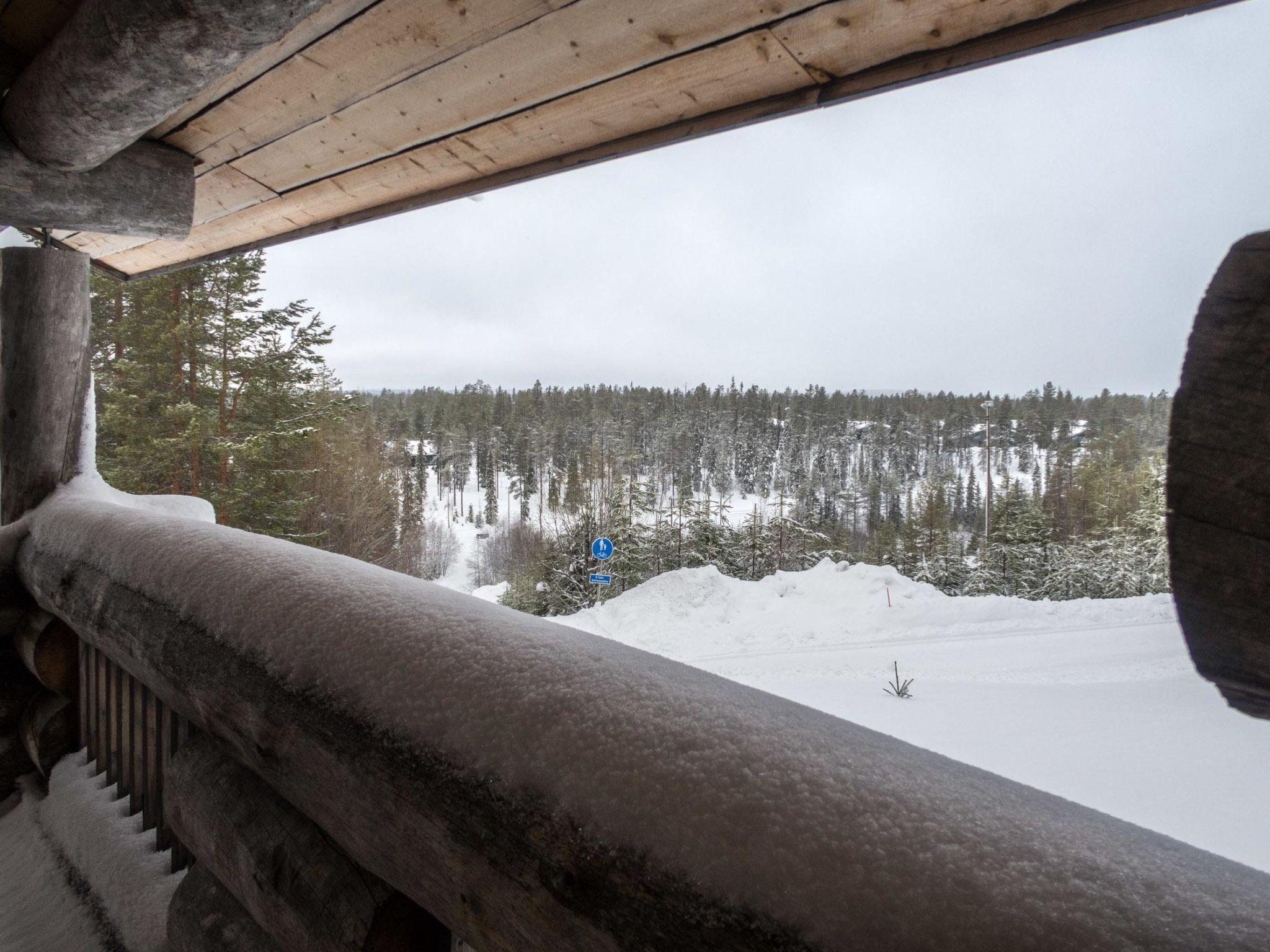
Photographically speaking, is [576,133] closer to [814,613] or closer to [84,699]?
[84,699]

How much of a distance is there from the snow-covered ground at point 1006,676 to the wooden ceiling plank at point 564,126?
1145 millimetres

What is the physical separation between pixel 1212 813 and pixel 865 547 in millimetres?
20966

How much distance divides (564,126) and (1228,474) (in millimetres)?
1489

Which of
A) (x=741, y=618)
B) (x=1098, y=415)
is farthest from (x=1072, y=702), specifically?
(x=741, y=618)

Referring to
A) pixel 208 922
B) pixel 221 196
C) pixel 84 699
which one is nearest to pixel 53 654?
pixel 84 699

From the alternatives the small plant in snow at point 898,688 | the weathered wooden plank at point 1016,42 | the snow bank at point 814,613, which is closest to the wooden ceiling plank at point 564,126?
the weathered wooden plank at point 1016,42

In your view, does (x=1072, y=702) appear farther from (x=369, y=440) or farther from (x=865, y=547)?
(x=865, y=547)

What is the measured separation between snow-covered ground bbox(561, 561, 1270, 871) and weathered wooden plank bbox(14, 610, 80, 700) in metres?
2.11

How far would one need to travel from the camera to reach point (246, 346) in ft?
33.8

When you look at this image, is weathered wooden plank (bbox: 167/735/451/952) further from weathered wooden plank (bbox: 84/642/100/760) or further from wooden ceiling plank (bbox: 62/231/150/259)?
wooden ceiling plank (bbox: 62/231/150/259)

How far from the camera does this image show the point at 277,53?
1.29 metres

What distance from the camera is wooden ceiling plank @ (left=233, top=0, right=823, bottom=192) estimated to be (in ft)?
3.40

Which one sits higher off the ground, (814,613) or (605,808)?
(605,808)

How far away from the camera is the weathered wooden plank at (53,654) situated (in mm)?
1789
